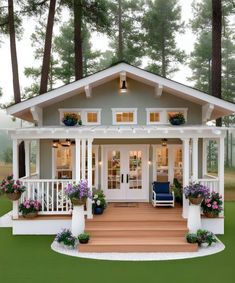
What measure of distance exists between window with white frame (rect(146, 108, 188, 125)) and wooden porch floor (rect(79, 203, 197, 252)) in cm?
328

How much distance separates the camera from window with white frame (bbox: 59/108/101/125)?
1320 cm

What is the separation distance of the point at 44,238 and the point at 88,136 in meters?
3.25

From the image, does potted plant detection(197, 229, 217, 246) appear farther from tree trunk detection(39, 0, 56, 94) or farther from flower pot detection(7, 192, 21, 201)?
tree trunk detection(39, 0, 56, 94)

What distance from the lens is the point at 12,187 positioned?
1088 cm

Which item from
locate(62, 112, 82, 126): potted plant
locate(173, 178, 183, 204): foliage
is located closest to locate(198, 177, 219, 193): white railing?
locate(173, 178, 183, 204): foliage

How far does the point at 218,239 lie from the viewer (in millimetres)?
10414

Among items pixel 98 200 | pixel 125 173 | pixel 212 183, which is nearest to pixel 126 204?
pixel 125 173

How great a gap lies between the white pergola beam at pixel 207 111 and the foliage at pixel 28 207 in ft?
21.2

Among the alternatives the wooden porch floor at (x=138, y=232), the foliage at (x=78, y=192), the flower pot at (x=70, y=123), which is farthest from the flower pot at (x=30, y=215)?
the flower pot at (x=70, y=123)

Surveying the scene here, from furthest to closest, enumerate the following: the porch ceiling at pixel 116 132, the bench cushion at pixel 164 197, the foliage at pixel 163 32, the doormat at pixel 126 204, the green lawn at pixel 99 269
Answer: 1. the foliage at pixel 163 32
2. the doormat at pixel 126 204
3. the bench cushion at pixel 164 197
4. the porch ceiling at pixel 116 132
5. the green lawn at pixel 99 269

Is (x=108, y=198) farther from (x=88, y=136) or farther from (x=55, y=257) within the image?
(x=55, y=257)

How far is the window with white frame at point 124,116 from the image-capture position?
13.2 metres

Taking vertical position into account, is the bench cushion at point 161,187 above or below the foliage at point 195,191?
below

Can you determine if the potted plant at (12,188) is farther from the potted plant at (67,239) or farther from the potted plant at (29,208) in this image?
the potted plant at (67,239)
